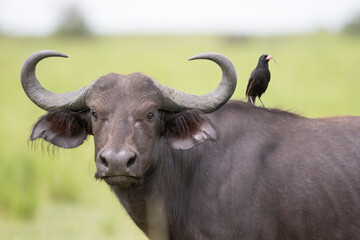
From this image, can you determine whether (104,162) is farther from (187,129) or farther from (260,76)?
(260,76)

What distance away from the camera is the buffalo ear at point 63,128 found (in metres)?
5.51

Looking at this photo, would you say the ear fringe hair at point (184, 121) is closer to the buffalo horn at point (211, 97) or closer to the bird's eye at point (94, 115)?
the buffalo horn at point (211, 97)

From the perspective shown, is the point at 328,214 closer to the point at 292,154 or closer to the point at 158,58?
the point at 292,154

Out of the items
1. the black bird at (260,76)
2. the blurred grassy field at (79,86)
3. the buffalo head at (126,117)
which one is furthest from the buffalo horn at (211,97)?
the blurred grassy field at (79,86)

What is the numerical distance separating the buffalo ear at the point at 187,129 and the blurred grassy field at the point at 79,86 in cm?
135

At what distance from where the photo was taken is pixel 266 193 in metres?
5.30

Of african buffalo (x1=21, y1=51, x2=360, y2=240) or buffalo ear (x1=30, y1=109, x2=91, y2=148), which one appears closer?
african buffalo (x1=21, y1=51, x2=360, y2=240)

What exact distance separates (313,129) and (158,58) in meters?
23.5

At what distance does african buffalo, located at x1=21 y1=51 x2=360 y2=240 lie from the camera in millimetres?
5211

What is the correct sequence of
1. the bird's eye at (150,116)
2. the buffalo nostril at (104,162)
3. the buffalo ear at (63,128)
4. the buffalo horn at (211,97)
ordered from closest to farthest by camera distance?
the buffalo nostril at (104,162) < the bird's eye at (150,116) < the buffalo horn at (211,97) < the buffalo ear at (63,128)

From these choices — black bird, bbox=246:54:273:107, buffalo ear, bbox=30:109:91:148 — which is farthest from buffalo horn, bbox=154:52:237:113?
buffalo ear, bbox=30:109:91:148

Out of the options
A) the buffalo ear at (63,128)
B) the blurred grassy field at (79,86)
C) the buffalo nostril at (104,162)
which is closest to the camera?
the buffalo nostril at (104,162)

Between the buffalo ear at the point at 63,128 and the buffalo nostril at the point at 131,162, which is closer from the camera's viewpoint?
the buffalo nostril at the point at 131,162

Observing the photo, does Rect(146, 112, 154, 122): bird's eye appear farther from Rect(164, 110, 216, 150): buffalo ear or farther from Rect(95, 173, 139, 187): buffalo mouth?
Rect(95, 173, 139, 187): buffalo mouth
